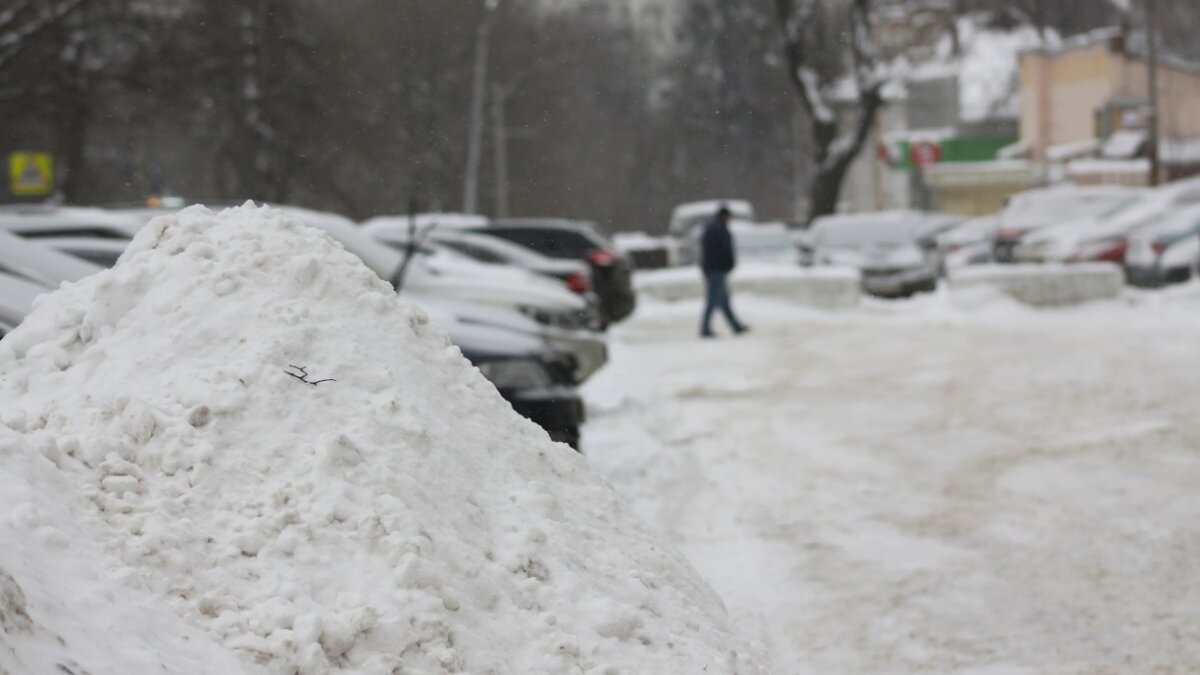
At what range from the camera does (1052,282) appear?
2223cm

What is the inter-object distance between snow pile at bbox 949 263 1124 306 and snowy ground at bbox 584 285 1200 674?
4.87 metres

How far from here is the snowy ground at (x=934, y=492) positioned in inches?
236

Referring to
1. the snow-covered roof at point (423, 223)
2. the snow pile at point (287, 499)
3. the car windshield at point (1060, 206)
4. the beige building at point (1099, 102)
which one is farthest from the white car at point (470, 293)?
the beige building at point (1099, 102)

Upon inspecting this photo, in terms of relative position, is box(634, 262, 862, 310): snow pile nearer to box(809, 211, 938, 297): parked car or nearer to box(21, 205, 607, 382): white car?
box(809, 211, 938, 297): parked car

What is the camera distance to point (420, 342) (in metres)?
4.57

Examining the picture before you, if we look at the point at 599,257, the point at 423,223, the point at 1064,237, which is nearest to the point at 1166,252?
the point at 1064,237

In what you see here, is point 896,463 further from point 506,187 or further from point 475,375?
point 506,187

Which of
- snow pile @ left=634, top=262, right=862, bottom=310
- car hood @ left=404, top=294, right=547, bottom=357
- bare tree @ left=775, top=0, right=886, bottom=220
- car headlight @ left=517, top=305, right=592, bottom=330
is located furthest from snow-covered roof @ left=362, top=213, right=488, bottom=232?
bare tree @ left=775, top=0, right=886, bottom=220

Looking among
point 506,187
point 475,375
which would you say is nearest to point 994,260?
point 475,375

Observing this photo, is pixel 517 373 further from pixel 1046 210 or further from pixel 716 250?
pixel 1046 210

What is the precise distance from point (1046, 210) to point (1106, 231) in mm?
4131

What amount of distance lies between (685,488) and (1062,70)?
5080 cm

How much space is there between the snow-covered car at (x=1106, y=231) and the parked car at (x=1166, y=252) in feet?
1.54

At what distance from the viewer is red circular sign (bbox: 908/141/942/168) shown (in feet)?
199
